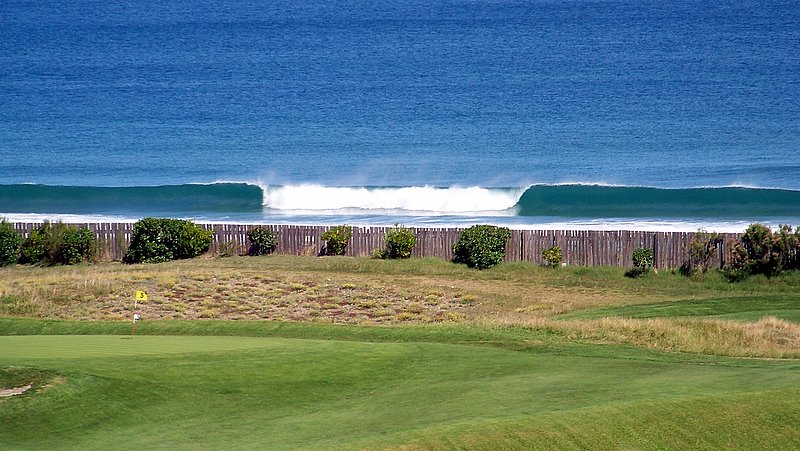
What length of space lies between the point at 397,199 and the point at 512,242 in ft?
80.7

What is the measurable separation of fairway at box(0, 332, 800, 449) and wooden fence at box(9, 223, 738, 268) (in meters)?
14.3

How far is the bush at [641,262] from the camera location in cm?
3061

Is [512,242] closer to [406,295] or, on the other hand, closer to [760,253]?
[406,295]

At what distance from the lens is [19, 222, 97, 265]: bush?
35.4m

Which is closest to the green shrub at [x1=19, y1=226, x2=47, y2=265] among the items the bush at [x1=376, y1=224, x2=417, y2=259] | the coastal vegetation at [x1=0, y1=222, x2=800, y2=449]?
the coastal vegetation at [x1=0, y1=222, x2=800, y2=449]

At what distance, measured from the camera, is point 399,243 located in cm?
3353

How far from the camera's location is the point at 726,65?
86.1 meters

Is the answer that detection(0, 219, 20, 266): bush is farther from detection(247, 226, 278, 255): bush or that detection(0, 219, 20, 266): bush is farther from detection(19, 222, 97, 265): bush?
detection(247, 226, 278, 255): bush

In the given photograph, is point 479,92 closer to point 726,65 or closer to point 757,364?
point 726,65

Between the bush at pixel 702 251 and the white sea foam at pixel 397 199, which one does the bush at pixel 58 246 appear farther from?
the white sea foam at pixel 397 199

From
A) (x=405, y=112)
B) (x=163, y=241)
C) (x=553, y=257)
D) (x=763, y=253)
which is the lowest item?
(x=553, y=257)

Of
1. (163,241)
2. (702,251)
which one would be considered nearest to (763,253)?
(702,251)

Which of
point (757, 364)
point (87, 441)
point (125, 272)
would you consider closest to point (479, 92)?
point (125, 272)

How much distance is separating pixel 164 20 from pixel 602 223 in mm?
73353
